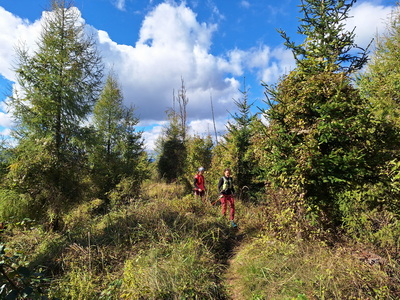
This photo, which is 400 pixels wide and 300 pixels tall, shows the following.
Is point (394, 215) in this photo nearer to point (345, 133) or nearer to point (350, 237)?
point (350, 237)

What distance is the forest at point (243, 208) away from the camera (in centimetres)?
365

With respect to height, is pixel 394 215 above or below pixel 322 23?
below

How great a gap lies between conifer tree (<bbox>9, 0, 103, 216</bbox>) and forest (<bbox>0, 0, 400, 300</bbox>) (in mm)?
36

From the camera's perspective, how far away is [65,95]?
745 cm

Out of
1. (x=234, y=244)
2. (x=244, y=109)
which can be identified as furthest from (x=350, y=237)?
(x=244, y=109)

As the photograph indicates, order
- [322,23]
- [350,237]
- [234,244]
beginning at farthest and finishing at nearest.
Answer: [322,23] < [234,244] < [350,237]

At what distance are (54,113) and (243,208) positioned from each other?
23.8ft

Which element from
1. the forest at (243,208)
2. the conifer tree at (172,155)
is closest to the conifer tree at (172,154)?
the conifer tree at (172,155)

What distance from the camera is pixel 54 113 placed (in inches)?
283

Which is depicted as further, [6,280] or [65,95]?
[65,95]

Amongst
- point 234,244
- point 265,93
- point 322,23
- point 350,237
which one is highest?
point 322,23

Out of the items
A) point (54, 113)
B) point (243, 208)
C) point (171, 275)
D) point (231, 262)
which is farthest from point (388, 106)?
point (54, 113)

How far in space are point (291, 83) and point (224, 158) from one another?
20.2 ft

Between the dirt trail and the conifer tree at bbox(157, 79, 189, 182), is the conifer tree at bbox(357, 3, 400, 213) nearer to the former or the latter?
the dirt trail
